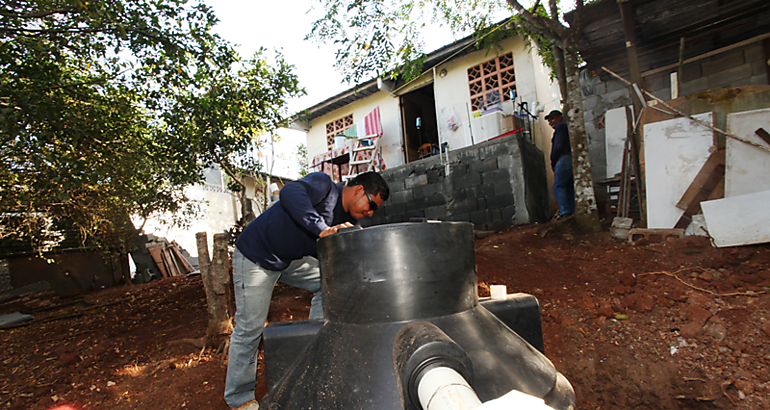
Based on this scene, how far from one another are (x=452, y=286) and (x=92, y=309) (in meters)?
7.19

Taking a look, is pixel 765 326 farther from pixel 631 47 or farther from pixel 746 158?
pixel 631 47

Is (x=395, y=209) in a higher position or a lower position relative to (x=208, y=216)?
lower

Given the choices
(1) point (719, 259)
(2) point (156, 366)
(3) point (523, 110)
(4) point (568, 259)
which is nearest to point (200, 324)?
(2) point (156, 366)

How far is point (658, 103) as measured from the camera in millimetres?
4082

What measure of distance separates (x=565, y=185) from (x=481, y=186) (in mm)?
1534

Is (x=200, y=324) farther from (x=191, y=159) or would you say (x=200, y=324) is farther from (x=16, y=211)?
(x=16, y=211)

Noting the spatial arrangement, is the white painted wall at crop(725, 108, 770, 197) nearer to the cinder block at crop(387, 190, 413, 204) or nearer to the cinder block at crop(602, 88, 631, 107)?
the cinder block at crop(602, 88, 631, 107)

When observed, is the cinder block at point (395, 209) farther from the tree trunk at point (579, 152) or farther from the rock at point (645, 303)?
the rock at point (645, 303)

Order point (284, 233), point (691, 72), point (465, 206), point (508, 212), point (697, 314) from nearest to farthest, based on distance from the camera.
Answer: point (284, 233) < point (697, 314) < point (691, 72) < point (508, 212) < point (465, 206)

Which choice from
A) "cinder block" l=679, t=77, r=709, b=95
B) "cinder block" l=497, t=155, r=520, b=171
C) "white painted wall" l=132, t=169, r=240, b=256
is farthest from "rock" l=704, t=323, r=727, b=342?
"white painted wall" l=132, t=169, r=240, b=256

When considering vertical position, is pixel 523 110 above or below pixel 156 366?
above

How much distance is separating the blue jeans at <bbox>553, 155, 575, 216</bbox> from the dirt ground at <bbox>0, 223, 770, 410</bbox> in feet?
4.39

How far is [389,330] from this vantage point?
109cm

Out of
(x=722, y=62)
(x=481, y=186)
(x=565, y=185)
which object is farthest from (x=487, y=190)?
(x=722, y=62)
